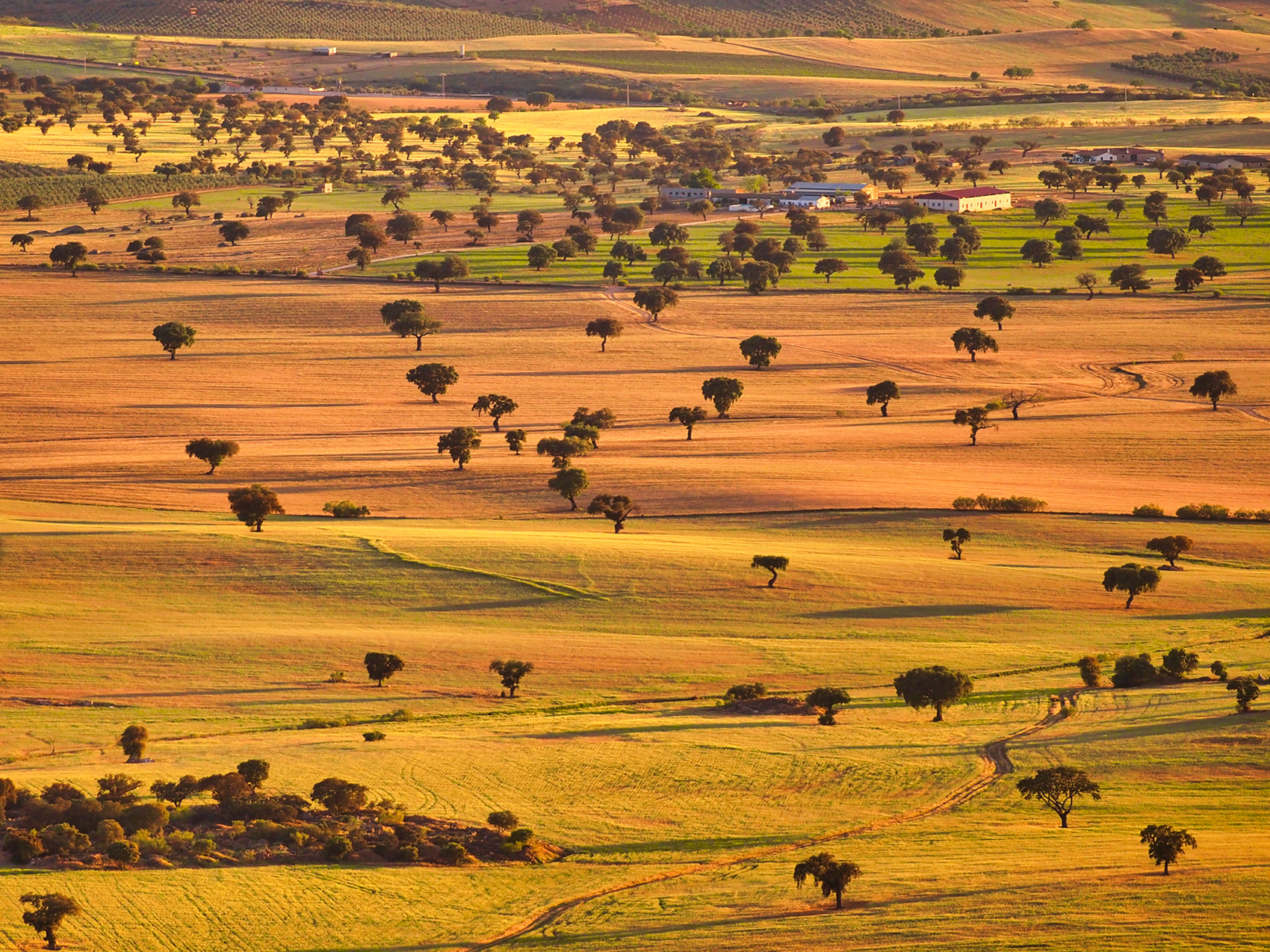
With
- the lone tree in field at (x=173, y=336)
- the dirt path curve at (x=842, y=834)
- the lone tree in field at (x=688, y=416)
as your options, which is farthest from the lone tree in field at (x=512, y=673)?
the lone tree in field at (x=173, y=336)

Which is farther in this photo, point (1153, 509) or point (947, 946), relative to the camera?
point (1153, 509)

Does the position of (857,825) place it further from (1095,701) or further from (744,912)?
(1095,701)

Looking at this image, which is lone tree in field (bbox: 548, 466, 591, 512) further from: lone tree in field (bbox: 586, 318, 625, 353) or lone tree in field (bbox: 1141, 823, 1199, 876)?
lone tree in field (bbox: 1141, 823, 1199, 876)

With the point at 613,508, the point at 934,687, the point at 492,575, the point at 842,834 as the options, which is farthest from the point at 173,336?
the point at 842,834

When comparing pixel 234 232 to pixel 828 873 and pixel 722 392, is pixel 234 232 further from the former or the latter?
pixel 828 873

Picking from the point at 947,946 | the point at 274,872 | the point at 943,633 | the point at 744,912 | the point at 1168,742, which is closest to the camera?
the point at 947,946

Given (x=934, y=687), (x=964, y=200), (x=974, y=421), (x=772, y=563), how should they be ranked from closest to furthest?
(x=934, y=687), (x=772, y=563), (x=974, y=421), (x=964, y=200)

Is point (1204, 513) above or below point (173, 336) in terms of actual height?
below

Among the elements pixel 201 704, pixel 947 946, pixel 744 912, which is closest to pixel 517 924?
pixel 744 912

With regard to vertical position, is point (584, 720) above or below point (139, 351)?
below
